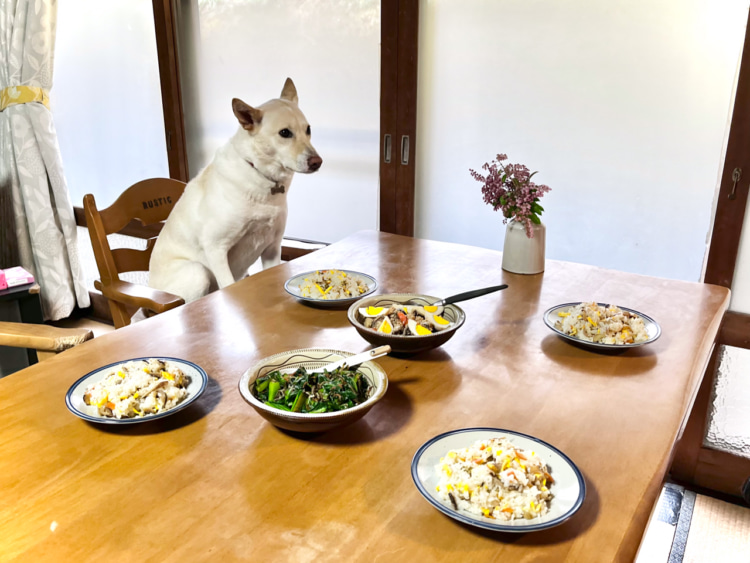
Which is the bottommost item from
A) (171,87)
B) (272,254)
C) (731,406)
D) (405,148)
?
(731,406)

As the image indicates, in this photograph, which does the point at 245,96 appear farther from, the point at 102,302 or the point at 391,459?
the point at 391,459

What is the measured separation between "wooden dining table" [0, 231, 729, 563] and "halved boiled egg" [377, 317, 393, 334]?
65mm

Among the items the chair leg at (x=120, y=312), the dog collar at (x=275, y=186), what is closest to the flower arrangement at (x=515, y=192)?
the dog collar at (x=275, y=186)

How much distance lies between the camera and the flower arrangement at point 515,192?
5.39 feet

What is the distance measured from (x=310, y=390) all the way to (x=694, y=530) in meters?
1.69

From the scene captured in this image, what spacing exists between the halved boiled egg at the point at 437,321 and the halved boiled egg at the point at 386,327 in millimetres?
81

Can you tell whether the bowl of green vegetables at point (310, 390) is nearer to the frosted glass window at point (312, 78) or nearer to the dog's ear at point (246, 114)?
the dog's ear at point (246, 114)

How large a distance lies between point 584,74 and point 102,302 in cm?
276

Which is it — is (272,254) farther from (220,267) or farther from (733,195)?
(733,195)

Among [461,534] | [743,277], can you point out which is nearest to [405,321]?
[461,534]

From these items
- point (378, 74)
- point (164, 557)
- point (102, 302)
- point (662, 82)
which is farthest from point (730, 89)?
point (102, 302)

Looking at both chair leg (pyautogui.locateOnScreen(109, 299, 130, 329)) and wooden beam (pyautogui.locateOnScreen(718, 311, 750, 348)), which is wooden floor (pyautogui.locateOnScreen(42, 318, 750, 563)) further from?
chair leg (pyautogui.locateOnScreen(109, 299, 130, 329))

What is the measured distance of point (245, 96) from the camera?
2.93 metres

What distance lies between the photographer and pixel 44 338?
49.5 inches
